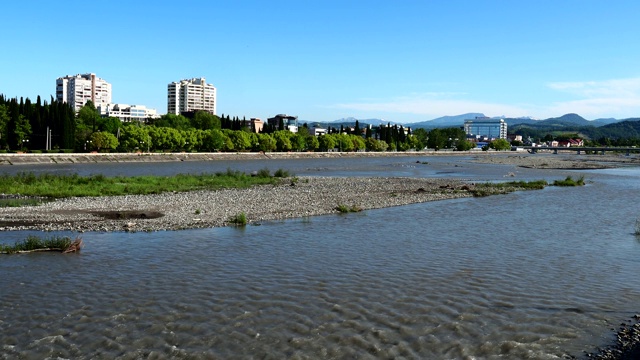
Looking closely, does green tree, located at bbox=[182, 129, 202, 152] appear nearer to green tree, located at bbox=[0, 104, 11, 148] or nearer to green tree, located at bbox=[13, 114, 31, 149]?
green tree, located at bbox=[13, 114, 31, 149]

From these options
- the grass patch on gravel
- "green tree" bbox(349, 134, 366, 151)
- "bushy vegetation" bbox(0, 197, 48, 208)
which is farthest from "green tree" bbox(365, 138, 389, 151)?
"bushy vegetation" bbox(0, 197, 48, 208)

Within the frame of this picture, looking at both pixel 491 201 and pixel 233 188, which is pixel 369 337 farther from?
pixel 233 188

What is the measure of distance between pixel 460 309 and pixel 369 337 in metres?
2.97

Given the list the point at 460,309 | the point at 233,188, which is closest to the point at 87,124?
the point at 233,188

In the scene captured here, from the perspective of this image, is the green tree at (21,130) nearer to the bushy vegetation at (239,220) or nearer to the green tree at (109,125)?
the green tree at (109,125)

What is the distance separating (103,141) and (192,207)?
288ft

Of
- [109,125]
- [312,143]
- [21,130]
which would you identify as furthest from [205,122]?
[21,130]

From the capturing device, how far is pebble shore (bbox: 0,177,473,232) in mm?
23359

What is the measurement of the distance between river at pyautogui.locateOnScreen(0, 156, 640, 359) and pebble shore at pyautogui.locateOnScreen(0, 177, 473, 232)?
207 cm

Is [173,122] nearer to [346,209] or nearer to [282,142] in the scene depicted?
[282,142]

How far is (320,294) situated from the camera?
45.8 feet

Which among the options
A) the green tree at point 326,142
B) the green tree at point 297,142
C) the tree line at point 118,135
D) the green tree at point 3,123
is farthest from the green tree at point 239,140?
the green tree at point 3,123

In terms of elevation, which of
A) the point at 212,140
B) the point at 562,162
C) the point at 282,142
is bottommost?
the point at 562,162

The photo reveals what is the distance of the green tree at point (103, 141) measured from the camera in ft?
354
